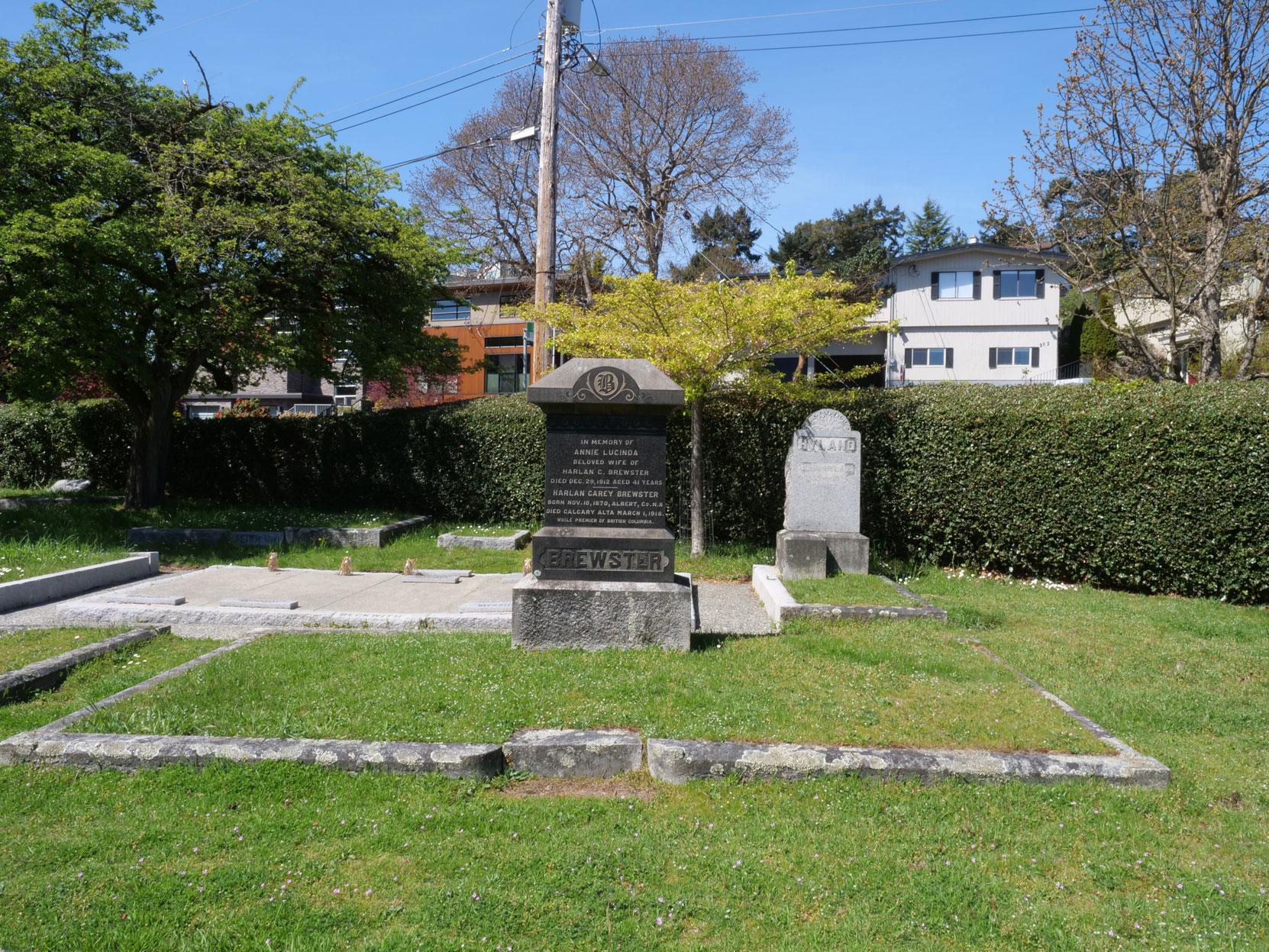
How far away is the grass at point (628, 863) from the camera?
111 inches

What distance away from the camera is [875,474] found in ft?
38.0

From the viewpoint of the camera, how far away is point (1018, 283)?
3266 centimetres

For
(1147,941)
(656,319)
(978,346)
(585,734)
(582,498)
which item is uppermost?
(978,346)

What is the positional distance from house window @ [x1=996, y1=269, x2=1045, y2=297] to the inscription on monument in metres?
31.3

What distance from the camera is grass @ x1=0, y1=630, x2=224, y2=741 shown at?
462 cm

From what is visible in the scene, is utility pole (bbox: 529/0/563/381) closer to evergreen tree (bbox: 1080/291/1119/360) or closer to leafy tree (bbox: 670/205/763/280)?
leafy tree (bbox: 670/205/763/280)

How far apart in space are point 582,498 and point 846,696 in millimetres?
2654

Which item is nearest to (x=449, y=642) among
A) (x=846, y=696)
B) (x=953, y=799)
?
(x=846, y=696)

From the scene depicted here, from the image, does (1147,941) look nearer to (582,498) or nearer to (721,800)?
(721,800)

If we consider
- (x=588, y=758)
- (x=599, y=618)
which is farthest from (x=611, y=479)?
(x=588, y=758)

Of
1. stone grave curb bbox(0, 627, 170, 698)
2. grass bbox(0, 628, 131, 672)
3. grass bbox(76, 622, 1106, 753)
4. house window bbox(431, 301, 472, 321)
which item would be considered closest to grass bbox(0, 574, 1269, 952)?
grass bbox(76, 622, 1106, 753)

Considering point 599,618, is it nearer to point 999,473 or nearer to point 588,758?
point 588,758

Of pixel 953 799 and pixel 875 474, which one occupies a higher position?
pixel 875 474

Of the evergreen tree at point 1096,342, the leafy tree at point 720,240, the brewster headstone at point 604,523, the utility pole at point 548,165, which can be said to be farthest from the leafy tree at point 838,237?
the brewster headstone at point 604,523
